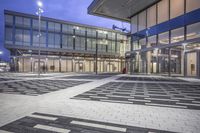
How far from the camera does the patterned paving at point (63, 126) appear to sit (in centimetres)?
423

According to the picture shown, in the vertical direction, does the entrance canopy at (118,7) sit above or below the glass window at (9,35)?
above

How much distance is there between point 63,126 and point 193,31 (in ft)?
73.2

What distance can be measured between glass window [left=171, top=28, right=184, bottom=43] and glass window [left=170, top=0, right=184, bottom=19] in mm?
2215

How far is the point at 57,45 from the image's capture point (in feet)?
152

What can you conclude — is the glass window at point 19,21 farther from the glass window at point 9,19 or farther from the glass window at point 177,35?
the glass window at point 177,35

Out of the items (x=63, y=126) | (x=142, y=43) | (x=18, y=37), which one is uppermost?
(x=18, y=37)

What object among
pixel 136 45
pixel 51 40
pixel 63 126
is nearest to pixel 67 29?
pixel 51 40

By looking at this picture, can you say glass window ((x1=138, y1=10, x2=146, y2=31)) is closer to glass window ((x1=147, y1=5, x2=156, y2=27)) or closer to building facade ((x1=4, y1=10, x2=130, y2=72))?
glass window ((x1=147, y1=5, x2=156, y2=27))

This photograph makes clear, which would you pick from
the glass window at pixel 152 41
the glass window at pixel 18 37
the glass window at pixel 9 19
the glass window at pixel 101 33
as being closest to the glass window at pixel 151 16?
the glass window at pixel 152 41

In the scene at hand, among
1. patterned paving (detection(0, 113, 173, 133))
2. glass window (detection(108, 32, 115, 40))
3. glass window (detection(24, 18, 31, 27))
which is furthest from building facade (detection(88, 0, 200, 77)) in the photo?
patterned paving (detection(0, 113, 173, 133))

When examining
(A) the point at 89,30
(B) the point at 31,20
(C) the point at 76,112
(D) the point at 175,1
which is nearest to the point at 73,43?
(A) the point at 89,30

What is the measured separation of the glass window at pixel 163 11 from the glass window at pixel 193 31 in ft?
14.8

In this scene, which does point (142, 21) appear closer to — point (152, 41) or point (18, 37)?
point (152, 41)

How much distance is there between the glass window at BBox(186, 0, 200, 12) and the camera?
21.3 meters
